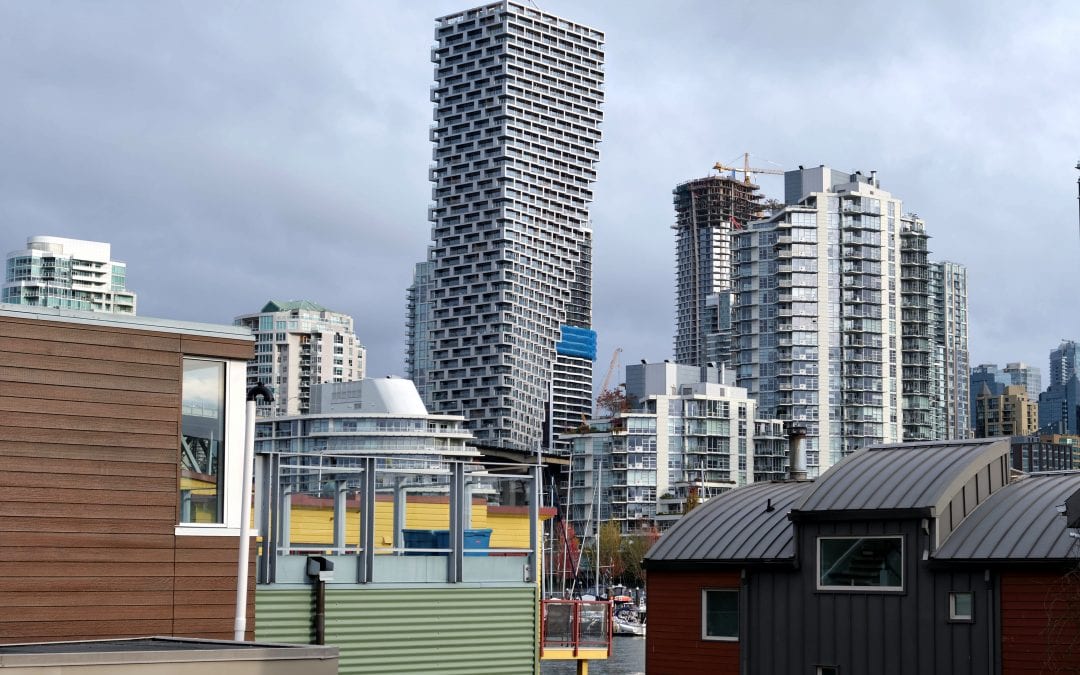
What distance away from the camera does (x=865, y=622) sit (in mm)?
29734

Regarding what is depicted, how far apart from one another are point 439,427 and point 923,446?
521 feet

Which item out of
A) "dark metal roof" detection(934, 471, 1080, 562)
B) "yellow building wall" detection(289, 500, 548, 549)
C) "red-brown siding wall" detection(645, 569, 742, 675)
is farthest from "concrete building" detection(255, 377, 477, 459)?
"dark metal roof" detection(934, 471, 1080, 562)

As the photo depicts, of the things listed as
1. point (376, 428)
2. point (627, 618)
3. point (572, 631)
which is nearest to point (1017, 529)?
point (572, 631)

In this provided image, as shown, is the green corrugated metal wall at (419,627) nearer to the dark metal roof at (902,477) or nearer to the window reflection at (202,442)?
the window reflection at (202,442)

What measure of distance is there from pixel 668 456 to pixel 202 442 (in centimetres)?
17260

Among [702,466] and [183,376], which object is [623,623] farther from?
[183,376]

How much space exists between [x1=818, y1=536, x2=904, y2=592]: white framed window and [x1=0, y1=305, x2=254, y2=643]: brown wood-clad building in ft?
45.3

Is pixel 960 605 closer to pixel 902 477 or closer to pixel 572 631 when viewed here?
pixel 902 477

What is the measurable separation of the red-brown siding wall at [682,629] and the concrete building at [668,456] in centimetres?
15082

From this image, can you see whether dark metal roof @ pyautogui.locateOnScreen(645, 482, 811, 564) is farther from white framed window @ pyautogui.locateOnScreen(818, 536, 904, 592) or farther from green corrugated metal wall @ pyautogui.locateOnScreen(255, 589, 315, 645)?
green corrugated metal wall @ pyautogui.locateOnScreen(255, 589, 315, 645)

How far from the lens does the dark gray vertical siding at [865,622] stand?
93.1 feet

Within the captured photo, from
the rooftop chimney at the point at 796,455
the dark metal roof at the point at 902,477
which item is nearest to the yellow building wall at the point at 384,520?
the dark metal roof at the point at 902,477

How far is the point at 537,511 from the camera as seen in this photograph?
2616cm

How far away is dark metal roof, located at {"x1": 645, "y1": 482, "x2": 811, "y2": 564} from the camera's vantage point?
32188mm
